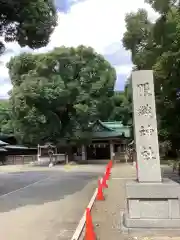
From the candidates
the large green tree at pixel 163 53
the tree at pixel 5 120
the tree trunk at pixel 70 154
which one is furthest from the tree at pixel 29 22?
the tree at pixel 5 120

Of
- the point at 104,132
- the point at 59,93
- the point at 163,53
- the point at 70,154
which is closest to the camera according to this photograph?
the point at 163,53

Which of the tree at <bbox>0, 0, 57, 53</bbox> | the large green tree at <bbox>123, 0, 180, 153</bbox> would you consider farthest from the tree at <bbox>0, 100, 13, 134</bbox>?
the tree at <bbox>0, 0, 57, 53</bbox>

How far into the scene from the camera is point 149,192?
25.6 feet

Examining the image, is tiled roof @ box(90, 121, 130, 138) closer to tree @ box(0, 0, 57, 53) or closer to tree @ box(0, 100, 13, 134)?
tree @ box(0, 100, 13, 134)

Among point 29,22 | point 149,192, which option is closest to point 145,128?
point 149,192

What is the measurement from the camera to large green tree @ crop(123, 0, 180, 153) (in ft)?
44.7

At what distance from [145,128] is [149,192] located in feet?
5.16

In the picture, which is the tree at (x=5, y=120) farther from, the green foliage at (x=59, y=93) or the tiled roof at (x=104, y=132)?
the tiled roof at (x=104, y=132)

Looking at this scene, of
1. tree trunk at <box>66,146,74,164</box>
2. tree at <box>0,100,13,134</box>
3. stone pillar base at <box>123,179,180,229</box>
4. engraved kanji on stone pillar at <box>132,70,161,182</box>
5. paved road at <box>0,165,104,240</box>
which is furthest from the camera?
tree at <box>0,100,13,134</box>

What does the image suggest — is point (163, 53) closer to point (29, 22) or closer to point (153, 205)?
point (29, 22)

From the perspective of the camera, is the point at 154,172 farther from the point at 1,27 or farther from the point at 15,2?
the point at 1,27

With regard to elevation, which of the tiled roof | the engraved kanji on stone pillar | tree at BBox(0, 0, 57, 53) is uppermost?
tree at BBox(0, 0, 57, 53)

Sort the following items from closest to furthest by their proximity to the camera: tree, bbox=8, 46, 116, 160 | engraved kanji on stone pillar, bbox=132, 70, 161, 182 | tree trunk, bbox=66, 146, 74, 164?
engraved kanji on stone pillar, bbox=132, 70, 161, 182 < tree, bbox=8, 46, 116, 160 < tree trunk, bbox=66, 146, 74, 164

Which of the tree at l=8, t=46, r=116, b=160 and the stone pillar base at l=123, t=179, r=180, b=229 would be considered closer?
the stone pillar base at l=123, t=179, r=180, b=229
